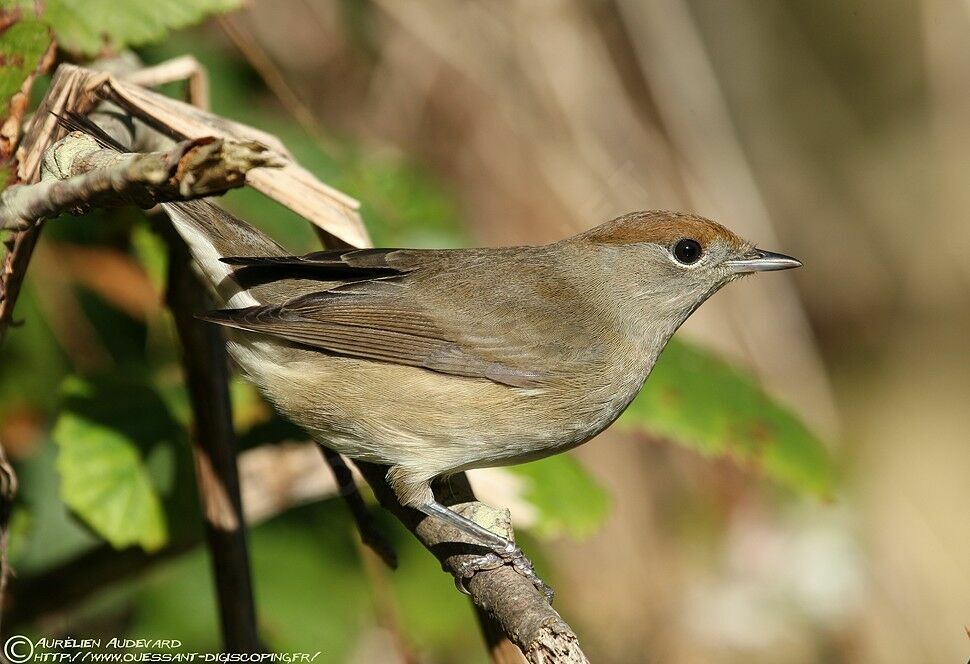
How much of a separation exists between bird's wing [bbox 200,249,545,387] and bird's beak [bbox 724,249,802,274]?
0.83 meters

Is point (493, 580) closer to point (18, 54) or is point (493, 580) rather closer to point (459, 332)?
point (459, 332)

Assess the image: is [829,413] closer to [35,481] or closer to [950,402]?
[950,402]

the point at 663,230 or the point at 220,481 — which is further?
the point at 663,230

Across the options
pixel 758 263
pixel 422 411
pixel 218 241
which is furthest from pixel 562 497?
pixel 218 241

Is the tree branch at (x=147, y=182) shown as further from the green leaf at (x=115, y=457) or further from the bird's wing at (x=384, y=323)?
the green leaf at (x=115, y=457)

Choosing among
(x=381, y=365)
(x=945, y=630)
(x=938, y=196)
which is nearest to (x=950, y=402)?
(x=938, y=196)

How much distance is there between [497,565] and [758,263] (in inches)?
62.3

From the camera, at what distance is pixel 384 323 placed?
10.9ft

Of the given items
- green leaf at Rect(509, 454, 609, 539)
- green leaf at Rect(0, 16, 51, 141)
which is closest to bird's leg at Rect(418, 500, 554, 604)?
green leaf at Rect(509, 454, 609, 539)

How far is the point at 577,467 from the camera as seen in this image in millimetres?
3662

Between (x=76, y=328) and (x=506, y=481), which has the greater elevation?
(x=76, y=328)

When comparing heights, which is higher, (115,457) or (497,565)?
(115,457)

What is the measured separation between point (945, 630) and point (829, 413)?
1.75 meters

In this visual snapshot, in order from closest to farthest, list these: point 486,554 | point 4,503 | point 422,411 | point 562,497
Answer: point 4,503 → point 486,554 → point 422,411 → point 562,497
